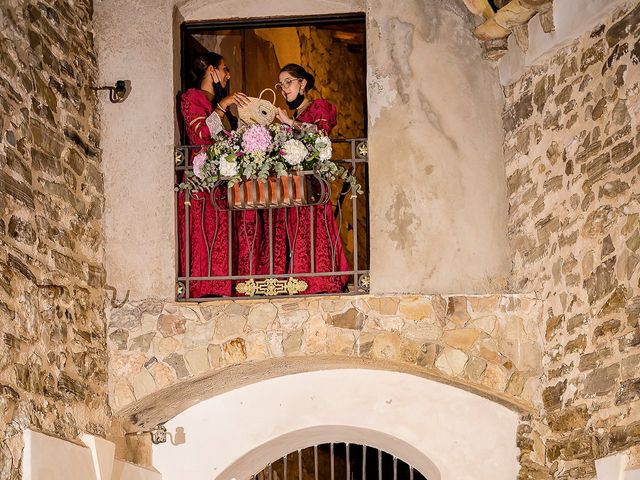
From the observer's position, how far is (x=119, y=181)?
8227mm

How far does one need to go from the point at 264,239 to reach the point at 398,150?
106 centimetres

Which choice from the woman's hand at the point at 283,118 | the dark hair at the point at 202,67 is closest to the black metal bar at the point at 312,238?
the woman's hand at the point at 283,118

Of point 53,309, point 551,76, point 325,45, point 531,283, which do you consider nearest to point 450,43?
point 551,76

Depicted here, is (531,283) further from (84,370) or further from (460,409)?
(84,370)

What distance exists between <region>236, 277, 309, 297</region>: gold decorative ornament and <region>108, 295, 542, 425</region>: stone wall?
0.29 feet

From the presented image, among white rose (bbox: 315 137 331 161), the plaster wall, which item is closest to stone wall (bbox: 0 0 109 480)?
the plaster wall

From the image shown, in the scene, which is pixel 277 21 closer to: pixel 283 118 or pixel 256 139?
pixel 283 118

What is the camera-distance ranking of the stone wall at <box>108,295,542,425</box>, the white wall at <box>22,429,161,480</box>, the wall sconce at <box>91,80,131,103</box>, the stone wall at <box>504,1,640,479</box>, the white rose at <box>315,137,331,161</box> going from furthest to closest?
1. the wall sconce at <box>91,80,131,103</box>
2. the white rose at <box>315,137,331,161</box>
3. the stone wall at <box>108,295,542,425</box>
4. the stone wall at <box>504,1,640,479</box>
5. the white wall at <box>22,429,161,480</box>

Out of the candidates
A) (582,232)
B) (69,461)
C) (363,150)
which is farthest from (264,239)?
(582,232)

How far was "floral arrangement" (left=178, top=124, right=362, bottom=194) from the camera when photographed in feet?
25.9

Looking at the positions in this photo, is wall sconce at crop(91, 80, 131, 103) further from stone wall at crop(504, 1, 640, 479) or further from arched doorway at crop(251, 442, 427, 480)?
arched doorway at crop(251, 442, 427, 480)

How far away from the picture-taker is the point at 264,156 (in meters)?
7.93

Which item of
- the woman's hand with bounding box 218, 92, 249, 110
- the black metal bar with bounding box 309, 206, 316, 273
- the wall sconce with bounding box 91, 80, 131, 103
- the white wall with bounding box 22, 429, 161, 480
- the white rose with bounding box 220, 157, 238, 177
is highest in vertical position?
the wall sconce with bounding box 91, 80, 131, 103

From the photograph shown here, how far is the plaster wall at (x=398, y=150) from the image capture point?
8.02 metres
